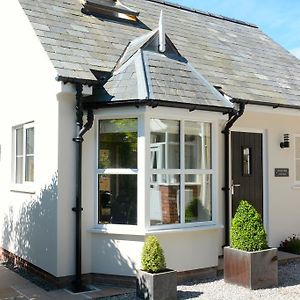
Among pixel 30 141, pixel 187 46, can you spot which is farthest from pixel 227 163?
pixel 30 141

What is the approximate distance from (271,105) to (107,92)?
3.98 m

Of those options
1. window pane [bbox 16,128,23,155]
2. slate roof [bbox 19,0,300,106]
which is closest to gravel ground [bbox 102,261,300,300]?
slate roof [bbox 19,0,300,106]

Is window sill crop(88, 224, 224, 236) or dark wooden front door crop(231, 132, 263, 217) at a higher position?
dark wooden front door crop(231, 132, 263, 217)

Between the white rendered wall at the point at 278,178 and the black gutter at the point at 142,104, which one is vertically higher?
the black gutter at the point at 142,104

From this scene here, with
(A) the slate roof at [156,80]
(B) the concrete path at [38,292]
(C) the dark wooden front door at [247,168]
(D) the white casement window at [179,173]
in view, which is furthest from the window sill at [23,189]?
(C) the dark wooden front door at [247,168]

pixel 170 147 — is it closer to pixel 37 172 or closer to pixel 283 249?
pixel 37 172

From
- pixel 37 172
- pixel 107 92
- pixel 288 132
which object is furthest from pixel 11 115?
pixel 288 132

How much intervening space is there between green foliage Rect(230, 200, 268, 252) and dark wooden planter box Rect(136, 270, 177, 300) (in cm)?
→ 146

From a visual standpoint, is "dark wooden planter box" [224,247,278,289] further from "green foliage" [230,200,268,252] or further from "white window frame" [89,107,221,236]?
"white window frame" [89,107,221,236]

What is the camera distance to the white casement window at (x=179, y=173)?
8.03m

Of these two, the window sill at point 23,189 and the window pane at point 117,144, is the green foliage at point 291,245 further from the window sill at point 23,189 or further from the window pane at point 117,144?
the window sill at point 23,189

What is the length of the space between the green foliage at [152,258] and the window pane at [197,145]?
6.69 ft

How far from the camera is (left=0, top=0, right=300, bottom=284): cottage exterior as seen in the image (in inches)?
304

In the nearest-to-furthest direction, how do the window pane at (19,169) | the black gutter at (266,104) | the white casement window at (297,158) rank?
the black gutter at (266,104) < the window pane at (19,169) < the white casement window at (297,158)
